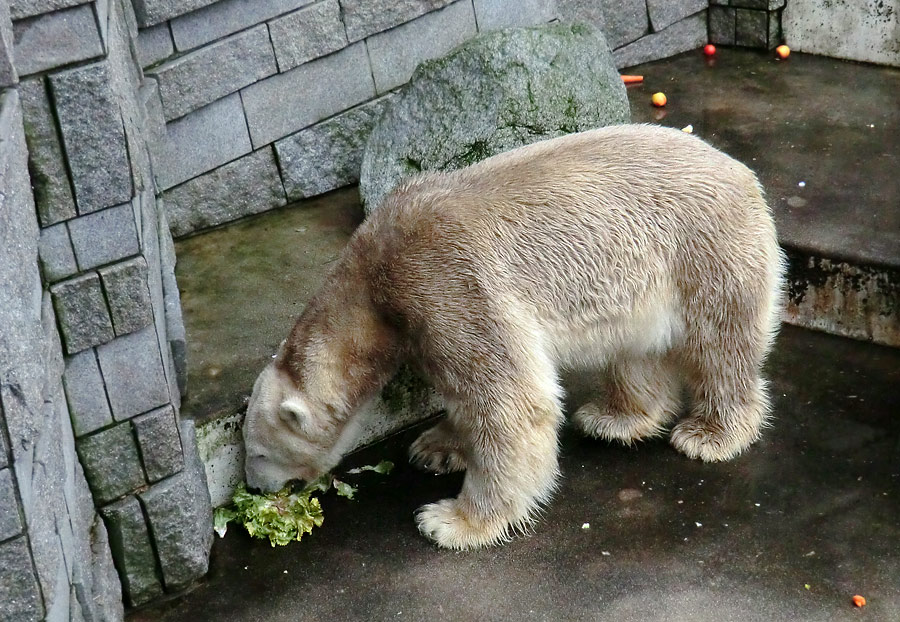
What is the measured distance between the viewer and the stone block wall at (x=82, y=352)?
2.77m

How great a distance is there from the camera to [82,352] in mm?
Answer: 3715

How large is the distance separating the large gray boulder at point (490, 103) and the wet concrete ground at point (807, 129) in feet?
3.75

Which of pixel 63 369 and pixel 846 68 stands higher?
pixel 63 369

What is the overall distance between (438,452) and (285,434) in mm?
866

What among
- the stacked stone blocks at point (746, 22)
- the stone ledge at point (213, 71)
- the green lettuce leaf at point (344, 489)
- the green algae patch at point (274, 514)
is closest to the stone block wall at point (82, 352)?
the green algae patch at point (274, 514)

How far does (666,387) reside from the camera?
16.6 feet

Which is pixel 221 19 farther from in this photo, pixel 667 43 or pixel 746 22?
pixel 746 22

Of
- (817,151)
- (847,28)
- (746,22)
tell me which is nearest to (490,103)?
(817,151)

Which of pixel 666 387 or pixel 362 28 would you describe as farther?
pixel 362 28

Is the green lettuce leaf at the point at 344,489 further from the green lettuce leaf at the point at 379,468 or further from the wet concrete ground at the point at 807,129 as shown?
the wet concrete ground at the point at 807,129

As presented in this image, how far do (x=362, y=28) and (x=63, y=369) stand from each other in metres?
3.39

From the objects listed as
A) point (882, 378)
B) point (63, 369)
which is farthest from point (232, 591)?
point (882, 378)

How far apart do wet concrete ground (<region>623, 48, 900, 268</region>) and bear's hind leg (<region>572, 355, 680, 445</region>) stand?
1.19 meters

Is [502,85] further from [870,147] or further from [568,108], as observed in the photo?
[870,147]
